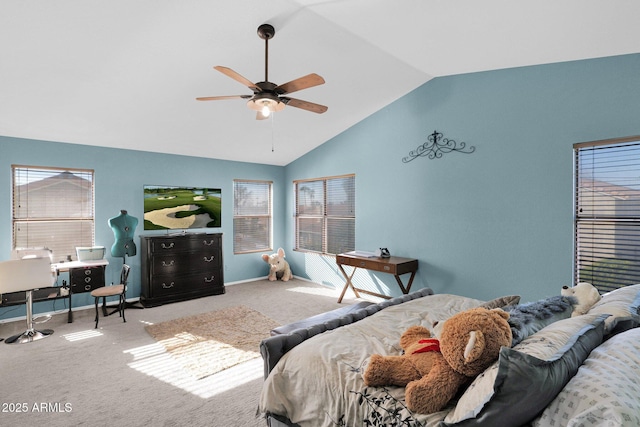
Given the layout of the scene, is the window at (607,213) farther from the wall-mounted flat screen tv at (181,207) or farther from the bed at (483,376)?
the wall-mounted flat screen tv at (181,207)

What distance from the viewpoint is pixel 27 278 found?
3256 mm

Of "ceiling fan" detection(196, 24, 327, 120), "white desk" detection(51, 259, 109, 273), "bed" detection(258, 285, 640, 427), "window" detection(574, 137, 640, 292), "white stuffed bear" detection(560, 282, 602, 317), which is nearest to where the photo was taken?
"bed" detection(258, 285, 640, 427)

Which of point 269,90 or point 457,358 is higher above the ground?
point 269,90

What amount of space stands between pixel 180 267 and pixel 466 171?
4325 mm

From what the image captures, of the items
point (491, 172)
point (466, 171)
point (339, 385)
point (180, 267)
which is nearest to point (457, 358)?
point (339, 385)

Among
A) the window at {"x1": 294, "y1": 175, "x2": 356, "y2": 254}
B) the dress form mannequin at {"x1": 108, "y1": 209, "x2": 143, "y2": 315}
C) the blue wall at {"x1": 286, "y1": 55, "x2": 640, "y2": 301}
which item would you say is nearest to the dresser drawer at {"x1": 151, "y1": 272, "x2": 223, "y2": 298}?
the dress form mannequin at {"x1": 108, "y1": 209, "x2": 143, "y2": 315}

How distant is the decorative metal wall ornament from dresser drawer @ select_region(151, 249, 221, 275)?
3.51 metres

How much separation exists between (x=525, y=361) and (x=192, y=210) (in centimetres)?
523

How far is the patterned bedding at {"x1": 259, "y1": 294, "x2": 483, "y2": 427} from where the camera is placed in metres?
1.30

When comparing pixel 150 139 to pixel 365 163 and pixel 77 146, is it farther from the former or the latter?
pixel 365 163

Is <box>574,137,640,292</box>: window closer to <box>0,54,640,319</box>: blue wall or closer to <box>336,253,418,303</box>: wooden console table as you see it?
<box>0,54,640,319</box>: blue wall

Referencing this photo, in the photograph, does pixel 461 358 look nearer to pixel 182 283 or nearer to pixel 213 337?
pixel 213 337

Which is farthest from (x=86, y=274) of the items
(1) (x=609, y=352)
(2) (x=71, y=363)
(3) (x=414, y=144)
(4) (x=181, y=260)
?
(1) (x=609, y=352)

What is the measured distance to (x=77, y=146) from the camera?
4.31 metres
